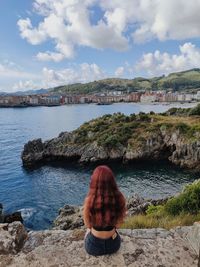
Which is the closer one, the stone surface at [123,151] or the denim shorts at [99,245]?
the denim shorts at [99,245]

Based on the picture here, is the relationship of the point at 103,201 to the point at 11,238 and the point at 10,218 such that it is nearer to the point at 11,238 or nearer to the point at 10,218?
the point at 11,238

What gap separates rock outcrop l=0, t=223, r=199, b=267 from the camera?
5172 millimetres

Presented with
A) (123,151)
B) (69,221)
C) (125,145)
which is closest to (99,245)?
(69,221)

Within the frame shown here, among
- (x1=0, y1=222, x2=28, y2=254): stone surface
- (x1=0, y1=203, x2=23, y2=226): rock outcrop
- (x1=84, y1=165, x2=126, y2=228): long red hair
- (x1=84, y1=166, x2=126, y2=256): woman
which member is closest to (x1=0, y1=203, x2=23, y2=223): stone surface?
(x1=0, y1=203, x2=23, y2=226): rock outcrop

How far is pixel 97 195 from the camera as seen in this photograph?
5148 millimetres

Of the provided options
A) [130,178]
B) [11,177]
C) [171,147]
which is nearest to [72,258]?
[130,178]

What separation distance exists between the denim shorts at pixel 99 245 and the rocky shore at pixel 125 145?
3950 cm

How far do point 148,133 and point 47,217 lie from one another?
29.3m

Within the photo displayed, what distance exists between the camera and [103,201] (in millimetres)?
5156

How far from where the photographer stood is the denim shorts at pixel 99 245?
5.29m

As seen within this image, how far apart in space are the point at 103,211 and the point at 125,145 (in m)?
45.0

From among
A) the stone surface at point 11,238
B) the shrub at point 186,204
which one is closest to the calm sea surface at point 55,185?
the shrub at point 186,204

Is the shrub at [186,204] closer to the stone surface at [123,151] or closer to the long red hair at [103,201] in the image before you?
the long red hair at [103,201]

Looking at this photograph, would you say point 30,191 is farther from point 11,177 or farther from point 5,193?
point 11,177
